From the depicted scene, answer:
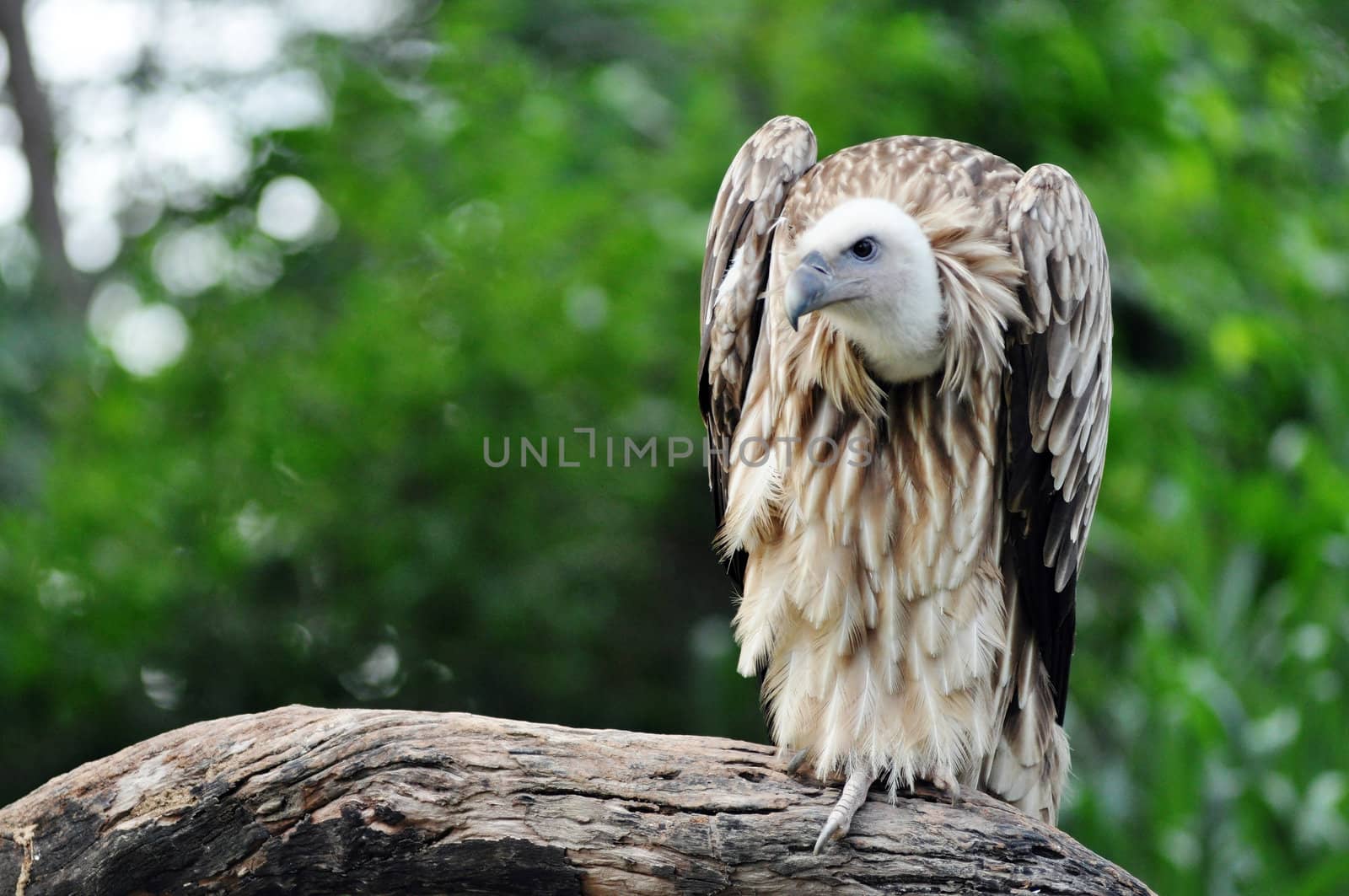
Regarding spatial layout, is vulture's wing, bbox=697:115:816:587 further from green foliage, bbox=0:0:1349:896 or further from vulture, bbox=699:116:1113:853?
green foliage, bbox=0:0:1349:896

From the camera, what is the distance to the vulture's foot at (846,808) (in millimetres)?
3107

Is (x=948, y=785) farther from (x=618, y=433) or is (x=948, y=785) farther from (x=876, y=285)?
(x=618, y=433)

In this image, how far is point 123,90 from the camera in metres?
10.9

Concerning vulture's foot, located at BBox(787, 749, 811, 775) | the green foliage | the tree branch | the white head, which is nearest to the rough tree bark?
vulture's foot, located at BBox(787, 749, 811, 775)

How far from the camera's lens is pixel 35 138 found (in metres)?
10.4

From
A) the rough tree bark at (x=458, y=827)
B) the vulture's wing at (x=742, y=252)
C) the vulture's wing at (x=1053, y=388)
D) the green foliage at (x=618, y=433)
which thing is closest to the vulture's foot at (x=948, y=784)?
the rough tree bark at (x=458, y=827)

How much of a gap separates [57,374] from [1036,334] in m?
6.34

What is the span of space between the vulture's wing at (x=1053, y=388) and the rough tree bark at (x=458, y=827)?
0.78 meters

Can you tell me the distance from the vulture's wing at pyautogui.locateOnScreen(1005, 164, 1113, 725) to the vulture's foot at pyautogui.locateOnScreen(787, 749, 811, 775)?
2.62 ft

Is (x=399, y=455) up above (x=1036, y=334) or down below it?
below

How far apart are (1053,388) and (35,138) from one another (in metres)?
9.60

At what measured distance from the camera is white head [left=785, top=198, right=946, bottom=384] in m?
3.05

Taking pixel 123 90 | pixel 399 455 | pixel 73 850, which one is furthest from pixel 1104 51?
pixel 123 90

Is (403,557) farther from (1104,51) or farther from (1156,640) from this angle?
(1104,51)
